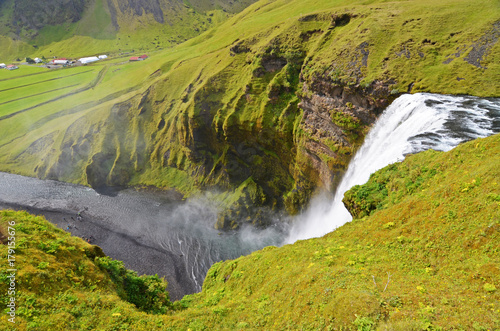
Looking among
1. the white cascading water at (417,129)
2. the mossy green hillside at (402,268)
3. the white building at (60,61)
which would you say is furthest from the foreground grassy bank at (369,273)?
the white building at (60,61)

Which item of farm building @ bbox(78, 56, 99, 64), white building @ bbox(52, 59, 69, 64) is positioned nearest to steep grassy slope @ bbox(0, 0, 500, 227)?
farm building @ bbox(78, 56, 99, 64)

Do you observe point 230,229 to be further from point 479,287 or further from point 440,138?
point 479,287

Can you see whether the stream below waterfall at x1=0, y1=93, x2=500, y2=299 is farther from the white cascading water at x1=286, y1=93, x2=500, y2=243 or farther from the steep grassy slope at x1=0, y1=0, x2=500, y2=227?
the steep grassy slope at x1=0, y1=0, x2=500, y2=227

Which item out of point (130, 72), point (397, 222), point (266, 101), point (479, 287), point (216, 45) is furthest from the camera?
point (130, 72)

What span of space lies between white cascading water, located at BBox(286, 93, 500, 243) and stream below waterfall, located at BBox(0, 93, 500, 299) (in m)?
0.08

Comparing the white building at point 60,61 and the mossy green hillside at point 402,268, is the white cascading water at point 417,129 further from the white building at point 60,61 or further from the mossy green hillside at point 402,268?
the white building at point 60,61

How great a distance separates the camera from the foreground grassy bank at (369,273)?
39.4 ft

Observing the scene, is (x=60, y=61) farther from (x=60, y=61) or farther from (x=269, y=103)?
(x=269, y=103)

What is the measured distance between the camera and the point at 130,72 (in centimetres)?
12106

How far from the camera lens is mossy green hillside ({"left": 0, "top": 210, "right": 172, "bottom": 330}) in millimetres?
14523

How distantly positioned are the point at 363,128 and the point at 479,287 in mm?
30869

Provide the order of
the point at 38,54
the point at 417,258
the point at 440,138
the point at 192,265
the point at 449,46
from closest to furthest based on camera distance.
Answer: the point at 417,258
the point at 440,138
the point at 449,46
the point at 192,265
the point at 38,54

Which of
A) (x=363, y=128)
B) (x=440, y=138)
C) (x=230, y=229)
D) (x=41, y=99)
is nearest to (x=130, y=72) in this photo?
(x=41, y=99)

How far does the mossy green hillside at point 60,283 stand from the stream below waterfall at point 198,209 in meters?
25.7
